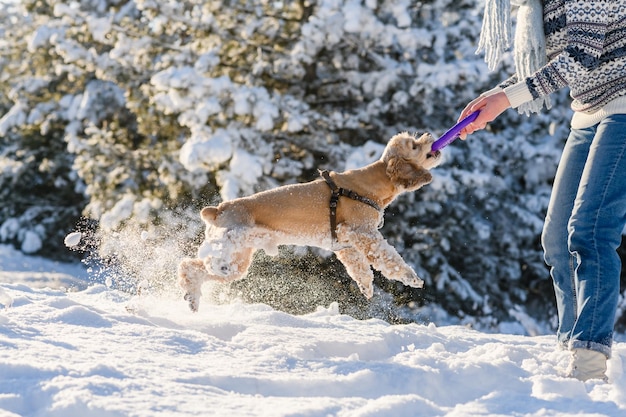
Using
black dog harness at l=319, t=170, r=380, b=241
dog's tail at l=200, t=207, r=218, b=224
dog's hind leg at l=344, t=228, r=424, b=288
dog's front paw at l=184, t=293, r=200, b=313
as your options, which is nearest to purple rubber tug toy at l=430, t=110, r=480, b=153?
black dog harness at l=319, t=170, r=380, b=241

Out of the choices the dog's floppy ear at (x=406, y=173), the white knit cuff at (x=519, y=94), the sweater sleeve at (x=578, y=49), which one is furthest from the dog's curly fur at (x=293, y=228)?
the sweater sleeve at (x=578, y=49)

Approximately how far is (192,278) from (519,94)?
83.6 inches

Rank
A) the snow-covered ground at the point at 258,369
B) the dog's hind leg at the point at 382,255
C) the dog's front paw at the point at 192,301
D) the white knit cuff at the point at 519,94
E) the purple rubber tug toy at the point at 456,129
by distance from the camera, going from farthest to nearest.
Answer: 1. the dog's hind leg at the point at 382,255
2. the dog's front paw at the point at 192,301
3. the purple rubber tug toy at the point at 456,129
4. the white knit cuff at the point at 519,94
5. the snow-covered ground at the point at 258,369

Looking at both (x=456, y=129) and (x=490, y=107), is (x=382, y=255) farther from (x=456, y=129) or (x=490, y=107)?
(x=490, y=107)

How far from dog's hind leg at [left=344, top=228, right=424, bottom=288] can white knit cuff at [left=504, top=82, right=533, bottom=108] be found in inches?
51.0

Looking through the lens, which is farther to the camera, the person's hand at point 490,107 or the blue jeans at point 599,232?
the person's hand at point 490,107

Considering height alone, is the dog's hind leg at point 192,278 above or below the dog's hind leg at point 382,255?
below

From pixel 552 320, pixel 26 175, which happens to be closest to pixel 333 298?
pixel 552 320

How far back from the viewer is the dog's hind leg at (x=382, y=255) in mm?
4305

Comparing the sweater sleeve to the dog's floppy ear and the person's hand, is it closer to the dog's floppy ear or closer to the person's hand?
the person's hand

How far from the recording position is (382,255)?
434 cm

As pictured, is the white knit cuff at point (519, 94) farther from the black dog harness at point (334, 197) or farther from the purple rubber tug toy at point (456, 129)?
the black dog harness at point (334, 197)

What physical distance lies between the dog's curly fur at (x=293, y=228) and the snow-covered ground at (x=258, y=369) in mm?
303

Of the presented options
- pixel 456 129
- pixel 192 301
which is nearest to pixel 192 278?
→ pixel 192 301
